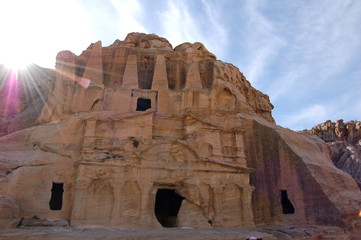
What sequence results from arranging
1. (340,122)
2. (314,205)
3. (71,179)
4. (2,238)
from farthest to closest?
(340,122)
(314,205)
(71,179)
(2,238)

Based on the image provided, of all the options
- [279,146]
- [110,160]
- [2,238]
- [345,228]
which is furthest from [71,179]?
[345,228]

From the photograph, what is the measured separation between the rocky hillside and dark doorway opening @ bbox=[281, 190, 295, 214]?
21.7 meters

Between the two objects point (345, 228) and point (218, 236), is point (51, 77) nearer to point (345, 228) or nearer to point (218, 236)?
point (218, 236)

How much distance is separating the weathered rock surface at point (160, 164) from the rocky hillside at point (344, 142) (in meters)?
20.5

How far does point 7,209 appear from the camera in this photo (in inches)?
558

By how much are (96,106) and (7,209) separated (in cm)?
1122

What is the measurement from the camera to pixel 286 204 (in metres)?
21.6

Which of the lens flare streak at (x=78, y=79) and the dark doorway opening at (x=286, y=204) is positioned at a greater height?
the lens flare streak at (x=78, y=79)

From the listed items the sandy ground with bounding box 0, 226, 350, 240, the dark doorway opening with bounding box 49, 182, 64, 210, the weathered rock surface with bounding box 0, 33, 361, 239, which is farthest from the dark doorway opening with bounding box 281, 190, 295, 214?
the dark doorway opening with bounding box 49, 182, 64, 210

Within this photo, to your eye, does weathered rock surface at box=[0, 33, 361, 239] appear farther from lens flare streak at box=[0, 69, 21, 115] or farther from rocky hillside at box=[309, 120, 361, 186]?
rocky hillside at box=[309, 120, 361, 186]

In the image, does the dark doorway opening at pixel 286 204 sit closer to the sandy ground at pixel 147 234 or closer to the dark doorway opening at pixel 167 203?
the sandy ground at pixel 147 234

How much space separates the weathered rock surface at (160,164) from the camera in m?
17.5

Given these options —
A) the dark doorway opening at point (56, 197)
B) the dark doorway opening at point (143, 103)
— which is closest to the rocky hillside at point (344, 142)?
the dark doorway opening at point (143, 103)

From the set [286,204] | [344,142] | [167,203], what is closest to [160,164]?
[167,203]
